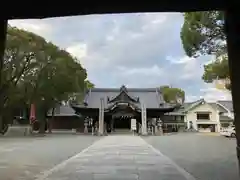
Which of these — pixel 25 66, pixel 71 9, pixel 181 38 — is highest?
pixel 25 66

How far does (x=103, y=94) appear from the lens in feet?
179

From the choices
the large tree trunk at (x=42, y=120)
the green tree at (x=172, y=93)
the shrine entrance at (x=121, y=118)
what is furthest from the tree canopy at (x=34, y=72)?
the green tree at (x=172, y=93)

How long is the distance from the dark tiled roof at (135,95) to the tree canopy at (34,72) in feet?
32.6

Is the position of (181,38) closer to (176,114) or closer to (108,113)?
(108,113)

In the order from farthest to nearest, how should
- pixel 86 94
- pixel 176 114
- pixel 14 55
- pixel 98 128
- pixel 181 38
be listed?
1. pixel 176 114
2. pixel 86 94
3. pixel 98 128
4. pixel 14 55
5. pixel 181 38

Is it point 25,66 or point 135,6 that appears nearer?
point 135,6

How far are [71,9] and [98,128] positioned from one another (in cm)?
4010

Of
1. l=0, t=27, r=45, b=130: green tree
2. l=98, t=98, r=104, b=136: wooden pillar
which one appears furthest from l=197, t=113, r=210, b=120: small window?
l=0, t=27, r=45, b=130: green tree

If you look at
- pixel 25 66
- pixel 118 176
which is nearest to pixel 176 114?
pixel 25 66

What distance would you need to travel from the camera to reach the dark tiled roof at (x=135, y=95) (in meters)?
49.8

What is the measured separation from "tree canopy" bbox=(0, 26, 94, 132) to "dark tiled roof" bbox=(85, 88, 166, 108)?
9.93 m

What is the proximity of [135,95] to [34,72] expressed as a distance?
22624 millimetres

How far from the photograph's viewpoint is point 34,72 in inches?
1406

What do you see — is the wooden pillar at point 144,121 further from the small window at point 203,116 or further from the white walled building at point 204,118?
the small window at point 203,116
